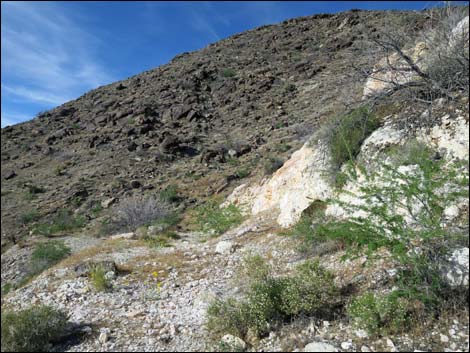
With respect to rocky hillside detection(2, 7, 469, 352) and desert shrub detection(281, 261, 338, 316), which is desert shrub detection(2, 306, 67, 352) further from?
desert shrub detection(281, 261, 338, 316)

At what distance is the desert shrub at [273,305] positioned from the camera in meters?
3.88

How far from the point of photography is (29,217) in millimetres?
16453

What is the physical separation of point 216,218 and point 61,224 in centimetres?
794

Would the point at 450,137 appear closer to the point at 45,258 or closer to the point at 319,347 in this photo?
the point at 319,347

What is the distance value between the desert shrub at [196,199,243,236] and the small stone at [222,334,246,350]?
21.3 ft

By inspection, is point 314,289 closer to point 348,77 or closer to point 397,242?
point 397,242

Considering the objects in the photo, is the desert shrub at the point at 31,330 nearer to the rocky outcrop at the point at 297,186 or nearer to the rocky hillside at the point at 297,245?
the rocky hillside at the point at 297,245

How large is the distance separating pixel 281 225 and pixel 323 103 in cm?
1611

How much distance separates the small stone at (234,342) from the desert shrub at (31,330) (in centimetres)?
202

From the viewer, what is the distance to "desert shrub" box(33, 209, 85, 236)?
15.0 m

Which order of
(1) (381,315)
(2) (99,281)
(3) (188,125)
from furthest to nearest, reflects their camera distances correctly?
1. (3) (188,125)
2. (2) (99,281)
3. (1) (381,315)

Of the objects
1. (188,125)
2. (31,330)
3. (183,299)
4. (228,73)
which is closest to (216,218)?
(183,299)

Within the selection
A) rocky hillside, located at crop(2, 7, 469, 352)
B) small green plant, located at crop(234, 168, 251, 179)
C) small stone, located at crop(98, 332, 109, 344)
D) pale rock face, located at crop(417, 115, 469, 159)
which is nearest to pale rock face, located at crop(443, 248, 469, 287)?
rocky hillside, located at crop(2, 7, 469, 352)

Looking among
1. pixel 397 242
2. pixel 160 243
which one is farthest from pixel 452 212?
pixel 160 243
